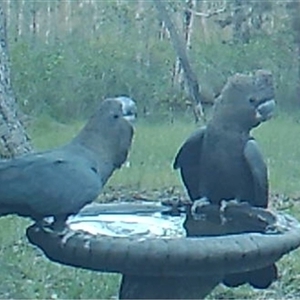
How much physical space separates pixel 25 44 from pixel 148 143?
14.0 feet

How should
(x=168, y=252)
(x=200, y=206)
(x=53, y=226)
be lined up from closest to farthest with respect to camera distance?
1. (x=168, y=252)
2. (x=53, y=226)
3. (x=200, y=206)

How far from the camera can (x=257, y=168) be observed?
3.81 m

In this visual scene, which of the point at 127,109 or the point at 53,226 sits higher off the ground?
the point at 127,109

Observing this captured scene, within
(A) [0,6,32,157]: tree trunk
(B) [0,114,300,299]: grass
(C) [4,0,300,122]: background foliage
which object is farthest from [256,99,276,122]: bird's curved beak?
(C) [4,0,300,122]: background foliage

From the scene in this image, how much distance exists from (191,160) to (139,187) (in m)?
3.87

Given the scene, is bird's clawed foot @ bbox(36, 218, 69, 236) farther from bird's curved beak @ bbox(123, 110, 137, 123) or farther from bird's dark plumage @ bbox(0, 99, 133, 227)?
bird's curved beak @ bbox(123, 110, 137, 123)

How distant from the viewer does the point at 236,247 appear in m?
3.28

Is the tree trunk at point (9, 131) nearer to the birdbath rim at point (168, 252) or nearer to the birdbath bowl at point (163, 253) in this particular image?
the birdbath bowl at point (163, 253)

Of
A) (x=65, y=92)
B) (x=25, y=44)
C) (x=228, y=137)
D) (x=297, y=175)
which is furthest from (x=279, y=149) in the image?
(x=228, y=137)

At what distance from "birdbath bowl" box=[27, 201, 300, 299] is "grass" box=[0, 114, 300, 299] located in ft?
5.36

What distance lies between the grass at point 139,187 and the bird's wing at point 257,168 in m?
1.57

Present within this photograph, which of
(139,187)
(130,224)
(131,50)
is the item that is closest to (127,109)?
(130,224)

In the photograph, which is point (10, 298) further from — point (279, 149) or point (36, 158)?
point (279, 149)

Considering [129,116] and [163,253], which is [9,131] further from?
[163,253]
